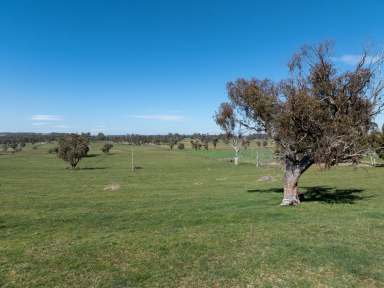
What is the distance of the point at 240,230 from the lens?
15.2 m

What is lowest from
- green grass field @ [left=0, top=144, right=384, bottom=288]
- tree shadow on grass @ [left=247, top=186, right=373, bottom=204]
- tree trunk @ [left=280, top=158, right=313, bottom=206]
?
tree shadow on grass @ [left=247, top=186, right=373, bottom=204]

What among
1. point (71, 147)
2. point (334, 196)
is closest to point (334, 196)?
point (334, 196)

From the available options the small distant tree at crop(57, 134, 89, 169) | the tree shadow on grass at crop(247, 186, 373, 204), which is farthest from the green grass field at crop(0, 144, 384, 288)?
the small distant tree at crop(57, 134, 89, 169)

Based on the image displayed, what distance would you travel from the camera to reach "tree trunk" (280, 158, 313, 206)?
2266 centimetres

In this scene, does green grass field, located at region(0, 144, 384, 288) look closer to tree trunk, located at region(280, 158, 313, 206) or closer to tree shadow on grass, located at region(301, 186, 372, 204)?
tree trunk, located at region(280, 158, 313, 206)

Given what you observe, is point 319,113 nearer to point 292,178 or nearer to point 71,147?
point 292,178

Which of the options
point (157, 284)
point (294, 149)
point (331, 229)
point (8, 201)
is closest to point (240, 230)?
point (331, 229)

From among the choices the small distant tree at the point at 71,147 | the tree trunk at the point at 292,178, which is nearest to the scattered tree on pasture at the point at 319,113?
the tree trunk at the point at 292,178

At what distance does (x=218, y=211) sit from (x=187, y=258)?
9592 mm

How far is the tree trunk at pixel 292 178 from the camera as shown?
2266 centimetres

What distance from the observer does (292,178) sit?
22.8m

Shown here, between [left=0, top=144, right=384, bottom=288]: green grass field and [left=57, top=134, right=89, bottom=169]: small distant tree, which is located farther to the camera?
[left=57, top=134, right=89, bottom=169]: small distant tree

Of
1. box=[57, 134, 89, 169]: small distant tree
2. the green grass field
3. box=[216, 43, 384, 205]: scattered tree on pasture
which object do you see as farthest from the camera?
box=[57, 134, 89, 169]: small distant tree

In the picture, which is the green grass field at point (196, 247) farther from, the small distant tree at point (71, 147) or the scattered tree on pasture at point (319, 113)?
the small distant tree at point (71, 147)
